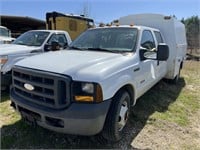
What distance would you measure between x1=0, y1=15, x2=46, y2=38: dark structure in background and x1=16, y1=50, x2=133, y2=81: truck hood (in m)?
23.5

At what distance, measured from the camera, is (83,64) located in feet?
11.8

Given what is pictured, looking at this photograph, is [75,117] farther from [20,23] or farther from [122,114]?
[20,23]

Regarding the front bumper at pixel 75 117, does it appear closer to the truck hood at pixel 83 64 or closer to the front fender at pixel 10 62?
the truck hood at pixel 83 64

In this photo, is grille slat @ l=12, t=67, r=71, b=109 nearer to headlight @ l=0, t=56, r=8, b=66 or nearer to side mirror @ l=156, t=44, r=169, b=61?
side mirror @ l=156, t=44, r=169, b=61

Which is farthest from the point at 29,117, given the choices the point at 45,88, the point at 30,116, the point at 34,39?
the point at 34,39

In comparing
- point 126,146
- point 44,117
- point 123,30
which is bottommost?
point 126,146

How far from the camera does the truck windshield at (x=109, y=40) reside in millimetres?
4688

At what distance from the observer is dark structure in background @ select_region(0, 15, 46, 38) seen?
28144 millimetres

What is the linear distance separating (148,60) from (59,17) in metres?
10.9

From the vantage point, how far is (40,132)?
4168 mm

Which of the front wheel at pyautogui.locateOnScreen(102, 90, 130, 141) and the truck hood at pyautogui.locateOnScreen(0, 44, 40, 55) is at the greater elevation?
the truck hood at pyautogui.locateOnScreen(0, 44, 40, 55)

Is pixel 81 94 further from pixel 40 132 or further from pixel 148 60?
pixel 148 60

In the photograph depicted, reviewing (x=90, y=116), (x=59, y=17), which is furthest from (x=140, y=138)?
(x=59, y=17)

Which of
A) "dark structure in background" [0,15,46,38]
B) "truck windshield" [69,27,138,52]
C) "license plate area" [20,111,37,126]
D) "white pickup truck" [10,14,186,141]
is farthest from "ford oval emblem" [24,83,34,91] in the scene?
"dark structure in background" [0,15,46,38]
